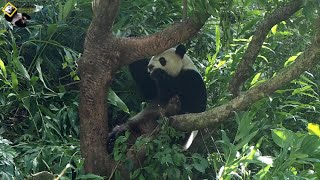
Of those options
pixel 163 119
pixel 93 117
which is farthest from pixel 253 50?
pixel 93 117

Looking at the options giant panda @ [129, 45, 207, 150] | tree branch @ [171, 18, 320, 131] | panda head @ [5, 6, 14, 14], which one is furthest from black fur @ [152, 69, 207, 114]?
panda head @ [5, 6, 14, 14]

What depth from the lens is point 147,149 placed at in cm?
389

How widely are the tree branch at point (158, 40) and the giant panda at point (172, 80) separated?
103cm

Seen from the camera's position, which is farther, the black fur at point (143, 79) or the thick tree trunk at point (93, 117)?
the black fur at point (143, 79)

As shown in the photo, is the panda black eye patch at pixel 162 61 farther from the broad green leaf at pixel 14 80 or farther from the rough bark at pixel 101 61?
the broad green leaf at pixel 14 80

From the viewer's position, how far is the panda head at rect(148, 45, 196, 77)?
5.08 meters

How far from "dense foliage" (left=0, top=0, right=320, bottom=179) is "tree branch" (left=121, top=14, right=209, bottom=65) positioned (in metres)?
0.14

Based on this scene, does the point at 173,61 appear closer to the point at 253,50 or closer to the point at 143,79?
the point at 143,79

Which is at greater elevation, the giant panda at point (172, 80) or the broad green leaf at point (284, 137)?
the broad green leaf at point (284, 137)

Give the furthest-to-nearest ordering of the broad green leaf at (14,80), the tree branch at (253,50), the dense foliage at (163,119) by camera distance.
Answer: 1. the tree branch at (253,50)
2. the broad green leaf at (14,80)
3. the dense foliage at (163,119)

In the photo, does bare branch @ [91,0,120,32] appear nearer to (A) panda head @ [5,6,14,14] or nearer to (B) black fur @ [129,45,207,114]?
(A) panda head @ [5,6,14,14]

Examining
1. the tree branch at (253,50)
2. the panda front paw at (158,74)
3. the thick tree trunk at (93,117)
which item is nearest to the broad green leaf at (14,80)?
the thick tree trunk at (93,117)

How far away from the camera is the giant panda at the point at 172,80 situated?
190 inches

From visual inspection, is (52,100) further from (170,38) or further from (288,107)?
(288,107)
